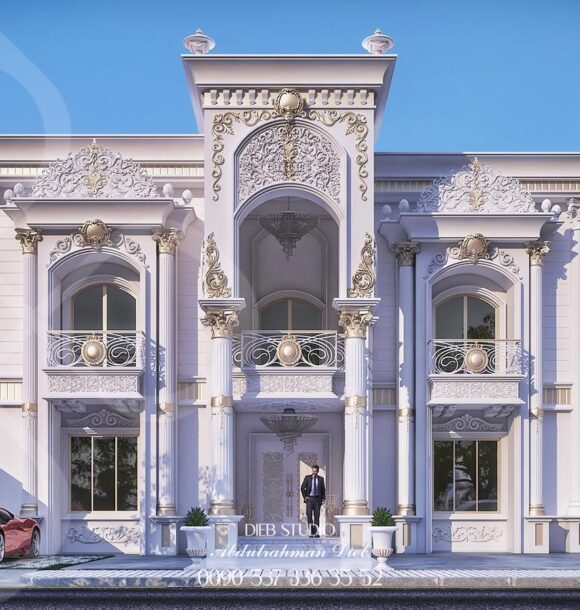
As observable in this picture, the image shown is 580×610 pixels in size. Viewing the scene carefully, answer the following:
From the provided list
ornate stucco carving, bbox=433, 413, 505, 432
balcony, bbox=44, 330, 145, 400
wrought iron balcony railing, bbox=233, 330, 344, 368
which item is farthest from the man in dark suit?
balcony, bbox=44, 330, 145, 400

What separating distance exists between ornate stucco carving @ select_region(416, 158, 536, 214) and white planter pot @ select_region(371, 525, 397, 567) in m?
6.45

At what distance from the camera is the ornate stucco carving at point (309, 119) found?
21.7 metres

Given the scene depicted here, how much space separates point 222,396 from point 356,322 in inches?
117

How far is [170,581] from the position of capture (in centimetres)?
1407

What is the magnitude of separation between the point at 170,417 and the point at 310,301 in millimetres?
4038

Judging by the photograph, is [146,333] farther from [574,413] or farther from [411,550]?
[574,413]

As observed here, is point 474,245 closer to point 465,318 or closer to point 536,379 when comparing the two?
point 465,318

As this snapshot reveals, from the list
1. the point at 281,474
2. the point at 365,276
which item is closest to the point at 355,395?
the point at 365,276

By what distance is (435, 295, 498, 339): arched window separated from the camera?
23.0 meters

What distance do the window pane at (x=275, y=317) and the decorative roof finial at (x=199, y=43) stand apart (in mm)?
5572

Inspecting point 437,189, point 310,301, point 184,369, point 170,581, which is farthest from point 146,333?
point 170,581

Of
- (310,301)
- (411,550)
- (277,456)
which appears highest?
(310,301)

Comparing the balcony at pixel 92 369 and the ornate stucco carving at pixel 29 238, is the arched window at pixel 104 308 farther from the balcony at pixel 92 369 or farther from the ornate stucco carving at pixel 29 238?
the ornate stucco carving at pixel 29 238

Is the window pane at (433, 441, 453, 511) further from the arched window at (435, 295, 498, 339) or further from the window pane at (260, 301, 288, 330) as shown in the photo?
the window pane at (260, 301, 288, 330)
